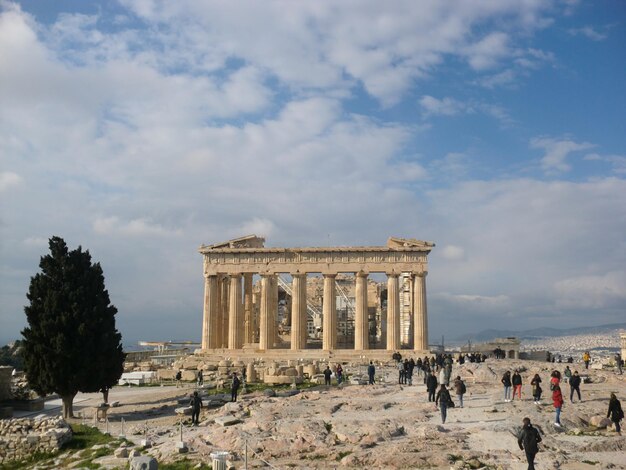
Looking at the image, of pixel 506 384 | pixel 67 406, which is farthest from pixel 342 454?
pixel 67 406

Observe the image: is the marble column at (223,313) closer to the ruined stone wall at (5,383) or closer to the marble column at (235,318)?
the marble column at (235,318)

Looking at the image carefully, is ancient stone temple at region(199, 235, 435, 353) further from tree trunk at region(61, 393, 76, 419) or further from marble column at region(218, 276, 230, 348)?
tree trunk at region(61, 393, 76, 419)

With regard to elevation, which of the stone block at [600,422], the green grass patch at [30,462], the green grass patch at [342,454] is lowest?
the green grass patch at [30,462]

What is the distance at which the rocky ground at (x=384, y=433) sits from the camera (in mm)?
17812

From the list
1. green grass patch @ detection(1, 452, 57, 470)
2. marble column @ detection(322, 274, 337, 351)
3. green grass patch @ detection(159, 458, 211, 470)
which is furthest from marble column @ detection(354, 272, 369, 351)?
green grass patch @ detection(159, 458, 211, 470)

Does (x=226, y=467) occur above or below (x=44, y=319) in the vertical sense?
below

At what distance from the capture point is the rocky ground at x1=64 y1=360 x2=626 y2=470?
1781 centimetres

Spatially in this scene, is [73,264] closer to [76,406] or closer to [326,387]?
[76,406]

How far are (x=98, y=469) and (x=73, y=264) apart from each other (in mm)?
13794

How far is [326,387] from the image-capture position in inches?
1369

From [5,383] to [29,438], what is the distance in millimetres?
10201

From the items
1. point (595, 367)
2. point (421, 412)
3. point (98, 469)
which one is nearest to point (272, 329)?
point (595, 367)

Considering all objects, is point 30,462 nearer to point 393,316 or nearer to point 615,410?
point 615,410

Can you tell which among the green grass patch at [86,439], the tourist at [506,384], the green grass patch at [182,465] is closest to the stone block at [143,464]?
the green grass patch at [182,465]
